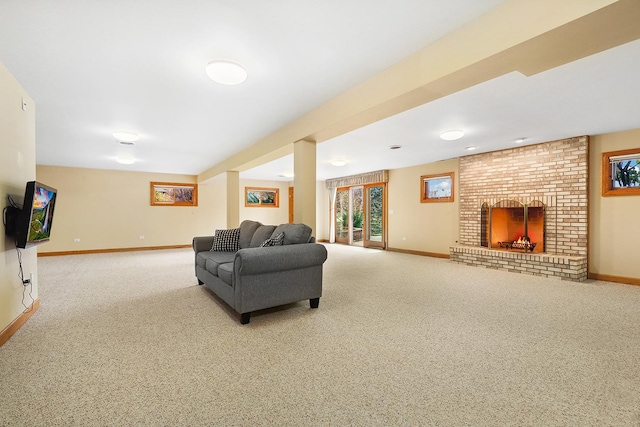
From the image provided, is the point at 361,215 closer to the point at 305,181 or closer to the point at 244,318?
the point at 305,181

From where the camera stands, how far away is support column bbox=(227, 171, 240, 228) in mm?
6770

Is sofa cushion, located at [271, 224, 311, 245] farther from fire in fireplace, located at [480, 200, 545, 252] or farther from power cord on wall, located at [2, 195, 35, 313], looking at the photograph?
fire in fireplace, located at [480, 200, 545, 252]

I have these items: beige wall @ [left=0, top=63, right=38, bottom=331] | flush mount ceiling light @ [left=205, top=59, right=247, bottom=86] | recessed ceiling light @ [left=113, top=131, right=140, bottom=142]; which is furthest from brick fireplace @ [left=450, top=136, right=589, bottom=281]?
beige wall @ [left=0, top=63, right=38, bottom=331]

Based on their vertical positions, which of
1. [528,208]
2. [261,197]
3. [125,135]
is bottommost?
[528,208]

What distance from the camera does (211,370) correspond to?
6.49 feet

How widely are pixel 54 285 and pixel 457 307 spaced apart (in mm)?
5686

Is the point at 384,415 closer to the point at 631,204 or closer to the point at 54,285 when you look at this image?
the point at 54,285

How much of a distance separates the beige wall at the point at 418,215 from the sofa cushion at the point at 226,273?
565 cm

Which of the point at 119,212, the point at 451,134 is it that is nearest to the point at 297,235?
Answer: the point at 451,134

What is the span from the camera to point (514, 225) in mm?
5918

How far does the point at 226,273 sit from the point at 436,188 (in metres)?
6.07

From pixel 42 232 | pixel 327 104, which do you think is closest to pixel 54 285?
pixel 42 232

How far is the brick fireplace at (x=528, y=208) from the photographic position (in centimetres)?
491

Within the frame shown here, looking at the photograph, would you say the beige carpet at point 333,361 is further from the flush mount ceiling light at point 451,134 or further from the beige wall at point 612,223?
the flush mount ceiling light at point 451,134
